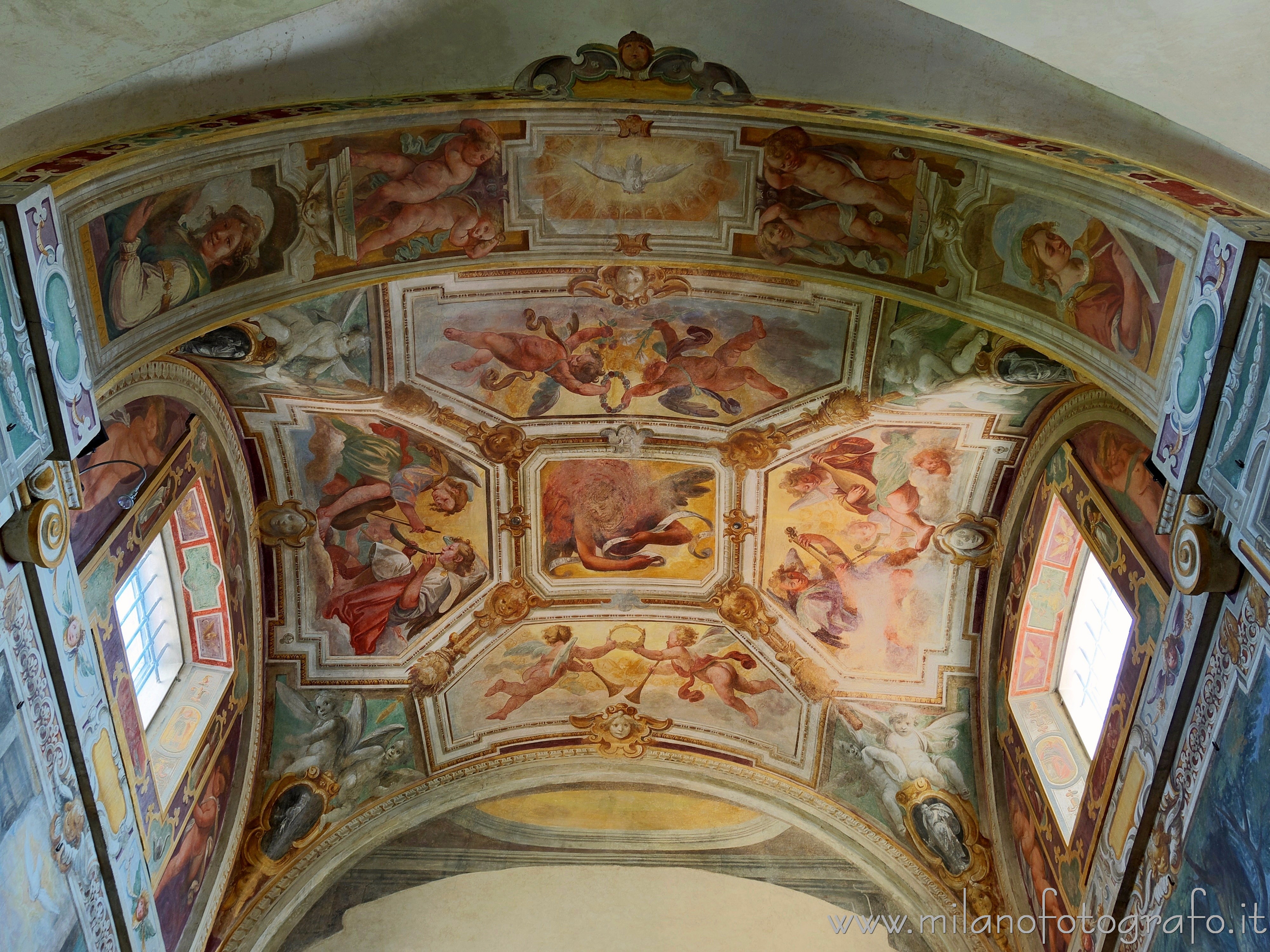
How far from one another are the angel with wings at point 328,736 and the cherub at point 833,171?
324 inches

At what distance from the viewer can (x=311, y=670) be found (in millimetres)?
13242

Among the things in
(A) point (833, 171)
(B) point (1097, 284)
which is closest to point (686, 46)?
(A) point (833, 171)

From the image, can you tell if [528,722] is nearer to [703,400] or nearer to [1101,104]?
[703,400]

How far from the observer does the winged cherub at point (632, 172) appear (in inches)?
368

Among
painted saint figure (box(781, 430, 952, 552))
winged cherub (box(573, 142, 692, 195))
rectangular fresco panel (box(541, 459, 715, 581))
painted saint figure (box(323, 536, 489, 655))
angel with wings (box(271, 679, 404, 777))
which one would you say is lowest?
angel with wings (box(271, 679, 404, 777))

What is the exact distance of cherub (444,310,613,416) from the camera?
11.2 meters

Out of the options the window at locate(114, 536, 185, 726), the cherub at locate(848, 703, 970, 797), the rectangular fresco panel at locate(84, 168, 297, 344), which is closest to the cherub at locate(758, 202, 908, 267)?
the rectangular fresco panel at locate(84, 168, 297, 344)

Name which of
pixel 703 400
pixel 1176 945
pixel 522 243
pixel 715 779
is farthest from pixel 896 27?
pixel 715 779

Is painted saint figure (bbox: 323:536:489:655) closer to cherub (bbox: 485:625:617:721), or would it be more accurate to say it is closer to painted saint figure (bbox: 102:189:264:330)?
cherub (bbox: 485:625:617:721)

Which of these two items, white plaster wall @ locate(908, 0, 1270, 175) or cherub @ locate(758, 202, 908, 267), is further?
cherub @ locate(758, 202, 908, 267)

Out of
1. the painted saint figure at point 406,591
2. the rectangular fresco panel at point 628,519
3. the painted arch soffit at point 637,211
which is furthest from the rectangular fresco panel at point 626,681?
the painted arch soffit at point 637,211

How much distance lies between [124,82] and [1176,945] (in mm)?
9732

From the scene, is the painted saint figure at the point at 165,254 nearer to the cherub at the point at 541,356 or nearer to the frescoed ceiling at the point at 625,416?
the frescoed ceiling at the point at 625,416

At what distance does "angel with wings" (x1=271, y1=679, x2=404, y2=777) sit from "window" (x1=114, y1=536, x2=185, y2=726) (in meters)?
1.84
